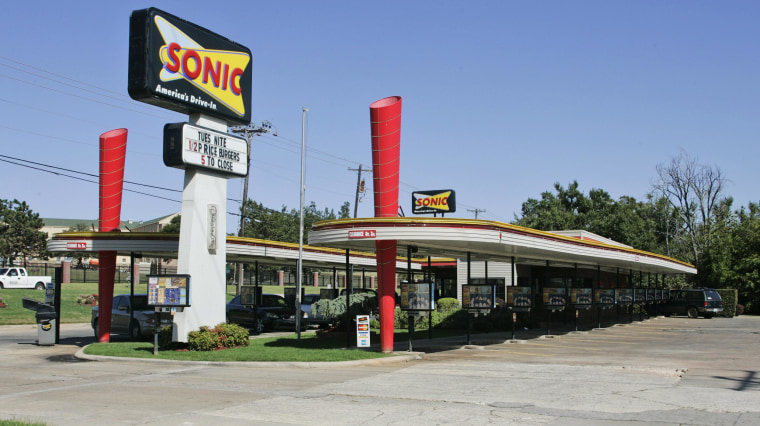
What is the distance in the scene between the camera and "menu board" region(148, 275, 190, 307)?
19.6 metres

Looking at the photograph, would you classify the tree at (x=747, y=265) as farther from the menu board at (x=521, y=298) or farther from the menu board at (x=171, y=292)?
the menu board at (x=171, y=292)

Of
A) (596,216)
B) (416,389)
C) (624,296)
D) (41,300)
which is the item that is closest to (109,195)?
(416,389)

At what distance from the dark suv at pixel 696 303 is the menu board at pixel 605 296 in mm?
14079

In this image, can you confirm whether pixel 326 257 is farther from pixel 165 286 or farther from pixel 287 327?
pixel 165 286

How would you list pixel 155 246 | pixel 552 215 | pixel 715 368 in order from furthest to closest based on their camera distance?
1. pixel 552 215
2. pixel 155 246
3. pixel 715 368

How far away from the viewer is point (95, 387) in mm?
13805

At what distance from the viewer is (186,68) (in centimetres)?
2022

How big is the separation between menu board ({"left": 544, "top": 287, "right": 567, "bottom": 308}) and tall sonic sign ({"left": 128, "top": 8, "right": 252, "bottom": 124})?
528 inches

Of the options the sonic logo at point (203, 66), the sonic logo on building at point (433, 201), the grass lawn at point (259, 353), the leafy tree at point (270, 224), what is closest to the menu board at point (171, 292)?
the grass lawn at point (259, 353)

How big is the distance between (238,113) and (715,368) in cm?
1523

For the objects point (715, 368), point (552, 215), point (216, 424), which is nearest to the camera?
point (216, 424)

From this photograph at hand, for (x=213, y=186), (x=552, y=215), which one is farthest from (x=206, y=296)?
(x=552, y=215)

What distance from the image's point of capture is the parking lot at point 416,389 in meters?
10.5

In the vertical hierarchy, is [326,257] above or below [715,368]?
above
